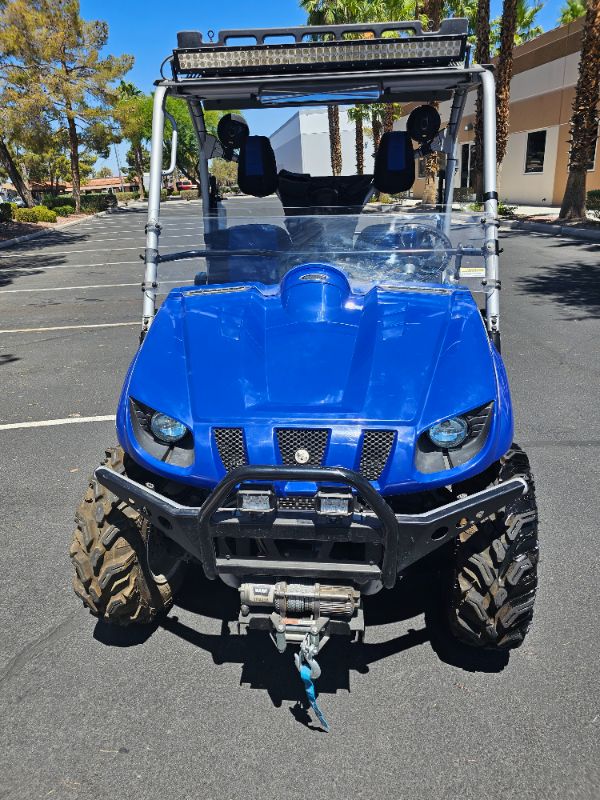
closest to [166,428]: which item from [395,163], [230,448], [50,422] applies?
[230,448]

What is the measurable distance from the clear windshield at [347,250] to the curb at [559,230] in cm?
1362

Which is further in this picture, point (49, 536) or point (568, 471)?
point (568, 471)

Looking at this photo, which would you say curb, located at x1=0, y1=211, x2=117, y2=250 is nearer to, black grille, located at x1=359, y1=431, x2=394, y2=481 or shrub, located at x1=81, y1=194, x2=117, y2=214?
shrub, located at x1=81, y1=194, x2=117, y2=214

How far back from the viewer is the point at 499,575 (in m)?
2.24

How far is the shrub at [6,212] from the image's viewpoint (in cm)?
2681

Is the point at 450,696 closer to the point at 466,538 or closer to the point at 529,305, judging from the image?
the point at 466,538

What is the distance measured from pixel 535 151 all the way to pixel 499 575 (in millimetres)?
29008

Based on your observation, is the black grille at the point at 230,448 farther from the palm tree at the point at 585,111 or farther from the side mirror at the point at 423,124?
the palm tree at the point at 585,111

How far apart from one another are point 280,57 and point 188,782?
311cm

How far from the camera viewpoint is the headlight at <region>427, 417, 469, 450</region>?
2.10 m

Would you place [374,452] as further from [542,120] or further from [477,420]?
[542,120]

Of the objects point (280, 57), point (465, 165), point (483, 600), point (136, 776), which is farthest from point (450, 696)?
point (465, 165)

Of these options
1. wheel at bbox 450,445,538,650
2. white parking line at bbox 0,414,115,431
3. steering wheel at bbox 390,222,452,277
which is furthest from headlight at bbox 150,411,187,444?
white parking line at bbox 0,414,115,431

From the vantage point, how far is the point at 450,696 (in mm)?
2393
